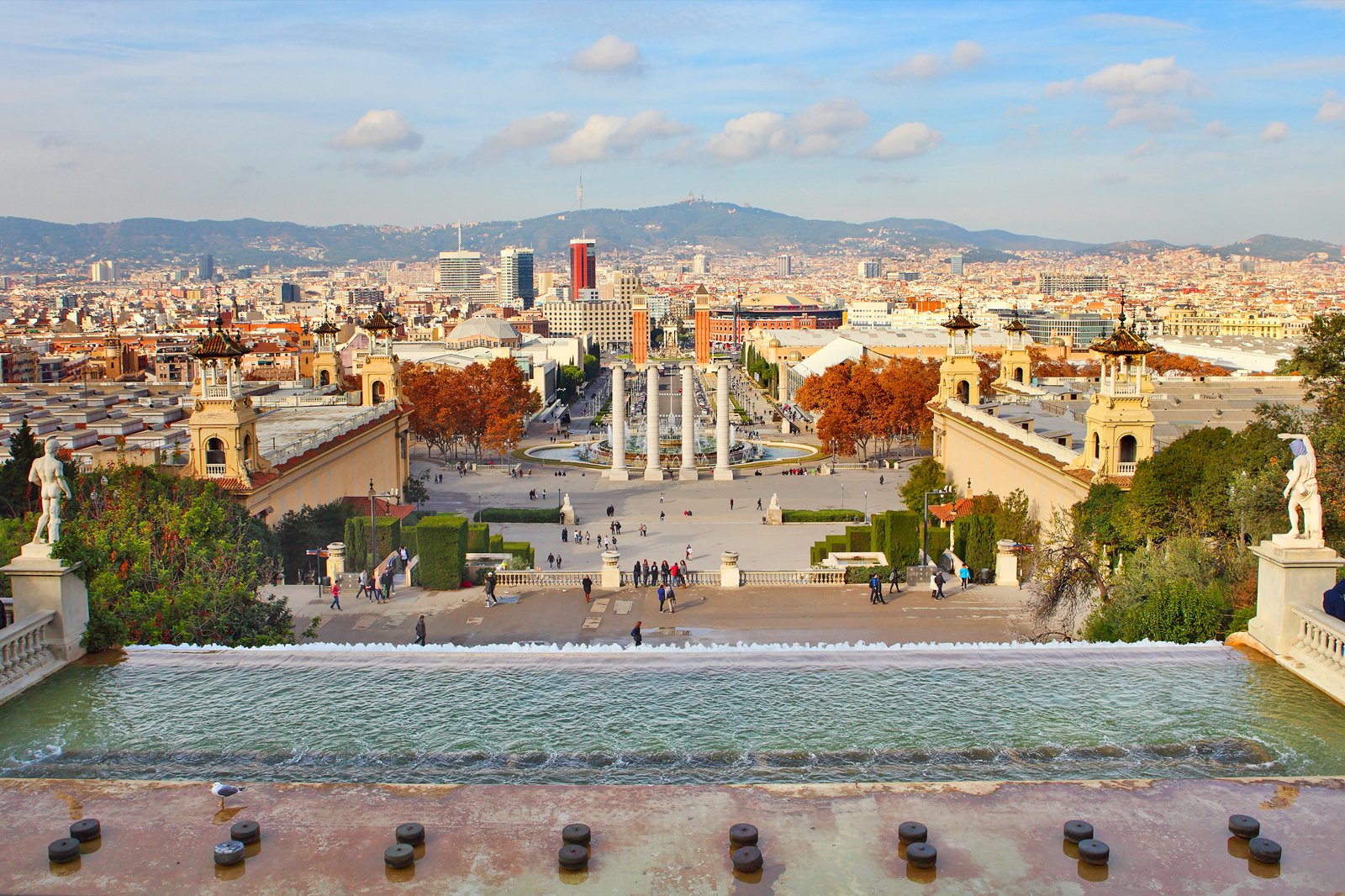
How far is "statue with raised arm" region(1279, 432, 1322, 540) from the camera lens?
14.0 m

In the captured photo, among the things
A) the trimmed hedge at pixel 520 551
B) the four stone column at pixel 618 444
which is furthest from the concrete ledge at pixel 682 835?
the four stone column at pixel 618 444

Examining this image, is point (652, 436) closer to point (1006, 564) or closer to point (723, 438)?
point (723, 438)

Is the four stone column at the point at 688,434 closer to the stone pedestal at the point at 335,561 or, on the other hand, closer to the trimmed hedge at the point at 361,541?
the trimmed hedge at the point at 361,541

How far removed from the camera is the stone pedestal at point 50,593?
14.6m

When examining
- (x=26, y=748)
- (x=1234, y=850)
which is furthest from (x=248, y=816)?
(x=1234, y=850)

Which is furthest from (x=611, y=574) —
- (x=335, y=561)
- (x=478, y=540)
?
(x=335, y=561)

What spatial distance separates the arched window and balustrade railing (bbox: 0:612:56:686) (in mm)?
29830

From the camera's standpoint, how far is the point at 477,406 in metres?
78.6

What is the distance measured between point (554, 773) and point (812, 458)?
6855cm

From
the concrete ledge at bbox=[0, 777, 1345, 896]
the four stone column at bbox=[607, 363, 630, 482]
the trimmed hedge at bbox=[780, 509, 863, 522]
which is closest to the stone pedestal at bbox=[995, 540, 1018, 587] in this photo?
the trimmed hedge at bbox=[780, 509, 863, 522]

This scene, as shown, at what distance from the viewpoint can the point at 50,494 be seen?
14.7 meters

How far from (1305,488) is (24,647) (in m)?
15.4

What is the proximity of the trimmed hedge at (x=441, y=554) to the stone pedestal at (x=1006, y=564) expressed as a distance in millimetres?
16709

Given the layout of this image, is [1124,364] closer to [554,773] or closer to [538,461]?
[554,773]
